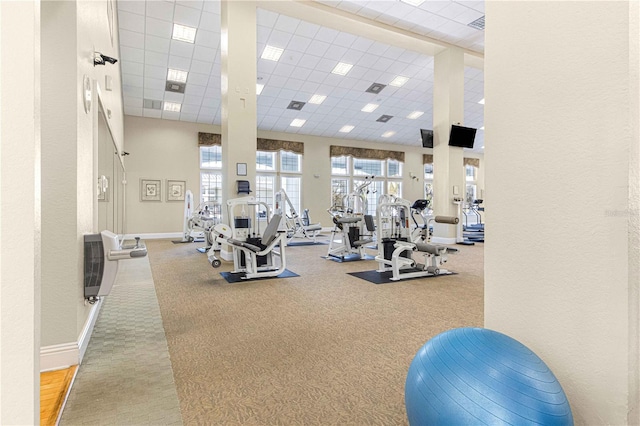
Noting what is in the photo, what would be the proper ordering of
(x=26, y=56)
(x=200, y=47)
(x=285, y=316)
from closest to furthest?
(x=26, y=56), (x=285, y=316), (x=200, y=47)

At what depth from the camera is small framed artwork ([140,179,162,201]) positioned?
965 cm

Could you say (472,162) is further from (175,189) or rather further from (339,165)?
(175,189)

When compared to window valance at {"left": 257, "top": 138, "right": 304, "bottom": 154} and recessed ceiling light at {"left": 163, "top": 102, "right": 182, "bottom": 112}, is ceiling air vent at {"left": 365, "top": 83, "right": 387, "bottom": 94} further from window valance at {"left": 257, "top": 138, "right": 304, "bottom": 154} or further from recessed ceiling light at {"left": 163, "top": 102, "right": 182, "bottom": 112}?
recessed ceiling light at {"left": 163, "top": 102, "right": 182, "bottom": 112}

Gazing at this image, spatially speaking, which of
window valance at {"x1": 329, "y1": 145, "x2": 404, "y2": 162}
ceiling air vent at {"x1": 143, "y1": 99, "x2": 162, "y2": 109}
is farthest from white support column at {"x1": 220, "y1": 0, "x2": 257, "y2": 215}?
window valance at {"x1": 329, "y1": 145, "x2": 404, "y2": 162}

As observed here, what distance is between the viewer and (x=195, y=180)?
10.3 m

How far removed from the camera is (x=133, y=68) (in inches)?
290

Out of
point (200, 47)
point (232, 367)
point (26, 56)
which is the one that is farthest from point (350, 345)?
point (200, 47)

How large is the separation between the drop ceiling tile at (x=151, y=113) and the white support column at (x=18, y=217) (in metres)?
9.75

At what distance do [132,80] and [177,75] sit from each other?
3.69ft

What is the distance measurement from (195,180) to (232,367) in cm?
931

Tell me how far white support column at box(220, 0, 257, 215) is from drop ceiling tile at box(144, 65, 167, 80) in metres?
2.64

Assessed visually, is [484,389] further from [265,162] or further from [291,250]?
[265,162]

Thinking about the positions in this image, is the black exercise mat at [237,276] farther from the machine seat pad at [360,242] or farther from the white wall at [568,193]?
the white wall at [568,193]

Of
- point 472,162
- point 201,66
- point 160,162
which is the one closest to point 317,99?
Result: point 201,66
